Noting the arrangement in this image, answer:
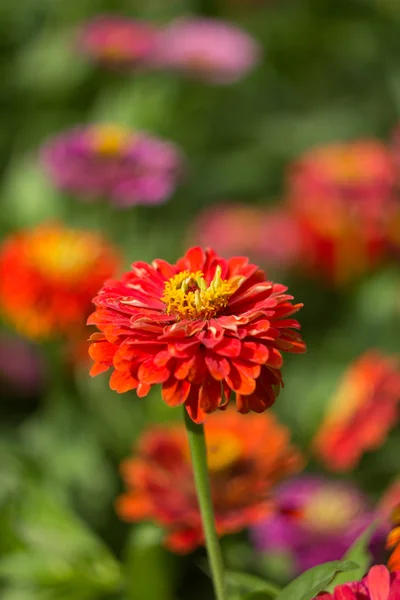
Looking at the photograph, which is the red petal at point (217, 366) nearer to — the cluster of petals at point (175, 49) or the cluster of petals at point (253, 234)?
the cluster of petals at point (253, 234)

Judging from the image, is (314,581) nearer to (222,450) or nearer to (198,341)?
(198,341)

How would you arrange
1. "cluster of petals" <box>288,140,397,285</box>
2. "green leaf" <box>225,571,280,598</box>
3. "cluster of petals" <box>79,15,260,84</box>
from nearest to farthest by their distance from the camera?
"green leaf" <box>225,571,280,598</box>
"cluster of petals" <box>288,140,397,285</box>
"cluster of petals" <box>79,15,260,84</box>

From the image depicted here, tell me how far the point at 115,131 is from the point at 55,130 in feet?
2.54

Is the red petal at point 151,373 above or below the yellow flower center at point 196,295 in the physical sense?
below

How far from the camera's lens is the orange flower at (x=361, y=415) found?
3.39ft

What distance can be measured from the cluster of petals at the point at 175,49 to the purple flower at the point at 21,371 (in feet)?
1.93

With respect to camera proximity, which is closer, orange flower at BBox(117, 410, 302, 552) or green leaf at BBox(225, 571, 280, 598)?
green leaf at BBox(225, 571, 280, 598)

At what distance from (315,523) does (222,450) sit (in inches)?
5.7

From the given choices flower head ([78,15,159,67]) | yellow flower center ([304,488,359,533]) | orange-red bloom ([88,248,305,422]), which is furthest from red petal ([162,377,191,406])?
Result: flower head ([78,15,159,67])

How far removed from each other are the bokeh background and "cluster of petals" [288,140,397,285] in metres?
0.04

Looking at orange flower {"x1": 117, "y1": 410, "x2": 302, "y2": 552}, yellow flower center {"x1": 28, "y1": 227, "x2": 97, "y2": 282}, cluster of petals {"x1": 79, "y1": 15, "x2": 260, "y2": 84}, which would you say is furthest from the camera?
cluster of petals {"x1": 79, "y1": 15, "x2": 260, "y2": 84}

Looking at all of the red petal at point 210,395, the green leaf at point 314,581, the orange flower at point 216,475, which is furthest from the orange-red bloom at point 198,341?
the orange flower at point 216,475

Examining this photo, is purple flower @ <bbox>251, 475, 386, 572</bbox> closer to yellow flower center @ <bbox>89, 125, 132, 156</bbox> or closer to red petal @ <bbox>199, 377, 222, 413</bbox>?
red petal @ <bbox>199, 377, 222, 413</bbox>

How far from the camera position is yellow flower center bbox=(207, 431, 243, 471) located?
0.89 metres
